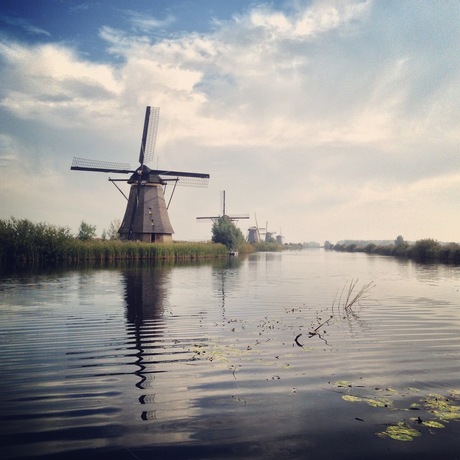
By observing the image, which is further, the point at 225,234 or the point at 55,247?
the point at 225,234

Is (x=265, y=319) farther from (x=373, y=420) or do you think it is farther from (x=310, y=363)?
(x=373, y=420)

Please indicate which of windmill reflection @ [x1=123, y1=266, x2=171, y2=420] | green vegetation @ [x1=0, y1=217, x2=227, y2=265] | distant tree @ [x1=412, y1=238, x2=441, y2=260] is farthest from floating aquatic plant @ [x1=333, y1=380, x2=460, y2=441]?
distant tree @ [x1=412, y1=238, x2=441, y2=260]

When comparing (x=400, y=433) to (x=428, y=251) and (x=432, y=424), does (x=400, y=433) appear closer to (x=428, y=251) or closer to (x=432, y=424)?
(x=432, y=424)

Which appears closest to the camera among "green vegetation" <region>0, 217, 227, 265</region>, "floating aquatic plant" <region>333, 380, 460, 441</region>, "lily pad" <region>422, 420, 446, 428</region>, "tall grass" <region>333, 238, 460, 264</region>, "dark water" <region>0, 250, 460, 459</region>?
"dark water" <region>0, 250, 460, 459</region>

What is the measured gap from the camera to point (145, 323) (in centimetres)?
983

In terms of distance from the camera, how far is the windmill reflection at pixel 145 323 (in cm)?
559

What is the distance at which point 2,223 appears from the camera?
108 feet

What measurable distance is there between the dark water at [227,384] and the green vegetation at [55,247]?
82.4ft

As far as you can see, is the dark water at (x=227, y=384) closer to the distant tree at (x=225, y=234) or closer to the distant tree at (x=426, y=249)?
the distant tree at (x=426, y=249)

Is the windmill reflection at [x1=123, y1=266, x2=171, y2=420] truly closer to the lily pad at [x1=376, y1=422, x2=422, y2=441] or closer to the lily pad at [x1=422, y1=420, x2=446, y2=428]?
the lily pad at [x1=376, y1=422, x2=422, y2=441]

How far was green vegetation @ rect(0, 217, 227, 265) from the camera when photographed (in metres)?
33.5

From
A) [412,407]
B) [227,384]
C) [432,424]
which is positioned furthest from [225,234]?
[432,424]

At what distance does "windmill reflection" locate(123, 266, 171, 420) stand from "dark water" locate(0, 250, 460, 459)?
5 centimetres

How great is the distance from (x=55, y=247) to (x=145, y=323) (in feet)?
96.5
